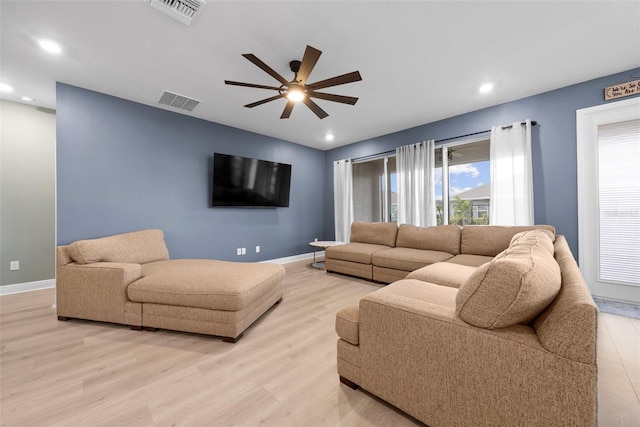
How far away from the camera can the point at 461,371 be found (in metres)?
1.02

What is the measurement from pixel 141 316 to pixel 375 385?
2.12m

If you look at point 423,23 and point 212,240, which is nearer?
point 423,23

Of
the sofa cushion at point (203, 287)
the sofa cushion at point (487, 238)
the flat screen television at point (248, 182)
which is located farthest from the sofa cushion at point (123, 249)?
the sofa cushion at point (487, 238)

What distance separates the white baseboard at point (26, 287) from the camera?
3.17 metres

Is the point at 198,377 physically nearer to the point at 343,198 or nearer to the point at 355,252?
the point at 355,252

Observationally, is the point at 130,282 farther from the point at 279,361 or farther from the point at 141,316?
the point at 279,361

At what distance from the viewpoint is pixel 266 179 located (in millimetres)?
4754

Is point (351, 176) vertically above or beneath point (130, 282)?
above

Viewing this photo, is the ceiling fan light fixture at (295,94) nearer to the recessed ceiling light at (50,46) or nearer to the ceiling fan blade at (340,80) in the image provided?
the ceiling fan blade at (340,80)

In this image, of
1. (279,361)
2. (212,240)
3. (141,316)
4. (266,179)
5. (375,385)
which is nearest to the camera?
(375,385)

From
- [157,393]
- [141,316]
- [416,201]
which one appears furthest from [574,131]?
[141,316]

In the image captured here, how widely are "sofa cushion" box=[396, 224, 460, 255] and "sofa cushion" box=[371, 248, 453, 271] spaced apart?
0.36ft

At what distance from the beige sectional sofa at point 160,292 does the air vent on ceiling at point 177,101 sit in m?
1.97

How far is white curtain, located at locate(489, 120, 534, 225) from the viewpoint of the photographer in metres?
3.29
